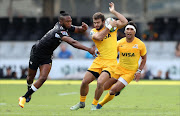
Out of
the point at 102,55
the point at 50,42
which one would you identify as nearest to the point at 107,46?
the point at 102,55

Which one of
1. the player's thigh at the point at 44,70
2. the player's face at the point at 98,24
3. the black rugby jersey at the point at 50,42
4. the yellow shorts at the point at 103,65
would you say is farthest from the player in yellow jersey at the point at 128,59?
the player's thigh at the point at 44,70

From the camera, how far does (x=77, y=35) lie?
25531mm

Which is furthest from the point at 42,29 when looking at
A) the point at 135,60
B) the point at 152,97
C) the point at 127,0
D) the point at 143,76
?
the point at 135,60

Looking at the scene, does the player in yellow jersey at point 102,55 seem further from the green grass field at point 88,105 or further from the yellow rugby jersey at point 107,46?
the green grass field at point 88,105

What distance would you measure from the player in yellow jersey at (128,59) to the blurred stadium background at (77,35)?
1099cm

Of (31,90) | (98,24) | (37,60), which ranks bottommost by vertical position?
(31,90)

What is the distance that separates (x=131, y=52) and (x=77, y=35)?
46.5ft

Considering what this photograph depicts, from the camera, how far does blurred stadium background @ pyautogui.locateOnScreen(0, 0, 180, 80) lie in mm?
22781

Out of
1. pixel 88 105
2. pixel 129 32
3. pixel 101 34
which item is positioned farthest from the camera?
pixel 88 105

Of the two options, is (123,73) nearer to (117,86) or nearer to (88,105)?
(117,86)

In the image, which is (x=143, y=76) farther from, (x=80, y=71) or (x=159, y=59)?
(x=80, y=71)

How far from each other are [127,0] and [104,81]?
1610cm

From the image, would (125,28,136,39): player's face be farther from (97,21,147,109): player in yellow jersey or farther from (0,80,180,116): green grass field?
(0,80,180,116): green grass field

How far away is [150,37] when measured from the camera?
25297 mm
